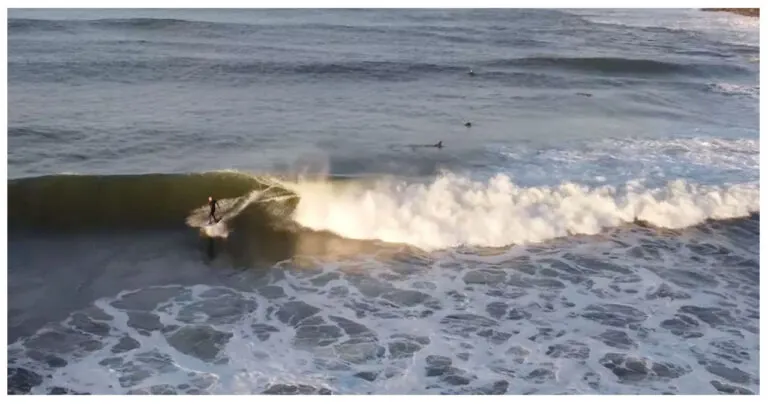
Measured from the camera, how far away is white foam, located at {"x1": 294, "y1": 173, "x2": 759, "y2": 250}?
7.11 metres

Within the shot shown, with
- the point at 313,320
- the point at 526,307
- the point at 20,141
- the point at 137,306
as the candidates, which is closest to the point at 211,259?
the point at 137,306

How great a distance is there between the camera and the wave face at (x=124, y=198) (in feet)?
24.4

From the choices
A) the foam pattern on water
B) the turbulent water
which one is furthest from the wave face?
the foam pattern on water

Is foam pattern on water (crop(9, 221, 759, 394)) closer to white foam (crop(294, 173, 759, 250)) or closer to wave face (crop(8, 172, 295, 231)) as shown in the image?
white foam (crop(294, 173, 759, 250))

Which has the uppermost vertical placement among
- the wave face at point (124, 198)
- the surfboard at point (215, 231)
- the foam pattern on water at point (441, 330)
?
the wave face at point (124, 198)

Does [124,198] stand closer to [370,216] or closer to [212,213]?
[212,213]

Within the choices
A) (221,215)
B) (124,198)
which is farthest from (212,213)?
(124,198)

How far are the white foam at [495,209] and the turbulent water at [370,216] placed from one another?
0.03 metres

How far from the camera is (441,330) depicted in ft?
18.3

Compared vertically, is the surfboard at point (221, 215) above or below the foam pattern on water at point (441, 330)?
above

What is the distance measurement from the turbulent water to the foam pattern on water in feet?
0.07

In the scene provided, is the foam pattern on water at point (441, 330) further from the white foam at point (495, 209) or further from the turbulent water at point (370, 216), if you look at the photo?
the white foam at point (495, 209)

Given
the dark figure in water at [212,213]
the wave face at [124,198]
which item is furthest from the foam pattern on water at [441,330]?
the wave face at [124,198]

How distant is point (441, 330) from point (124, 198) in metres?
4.00
